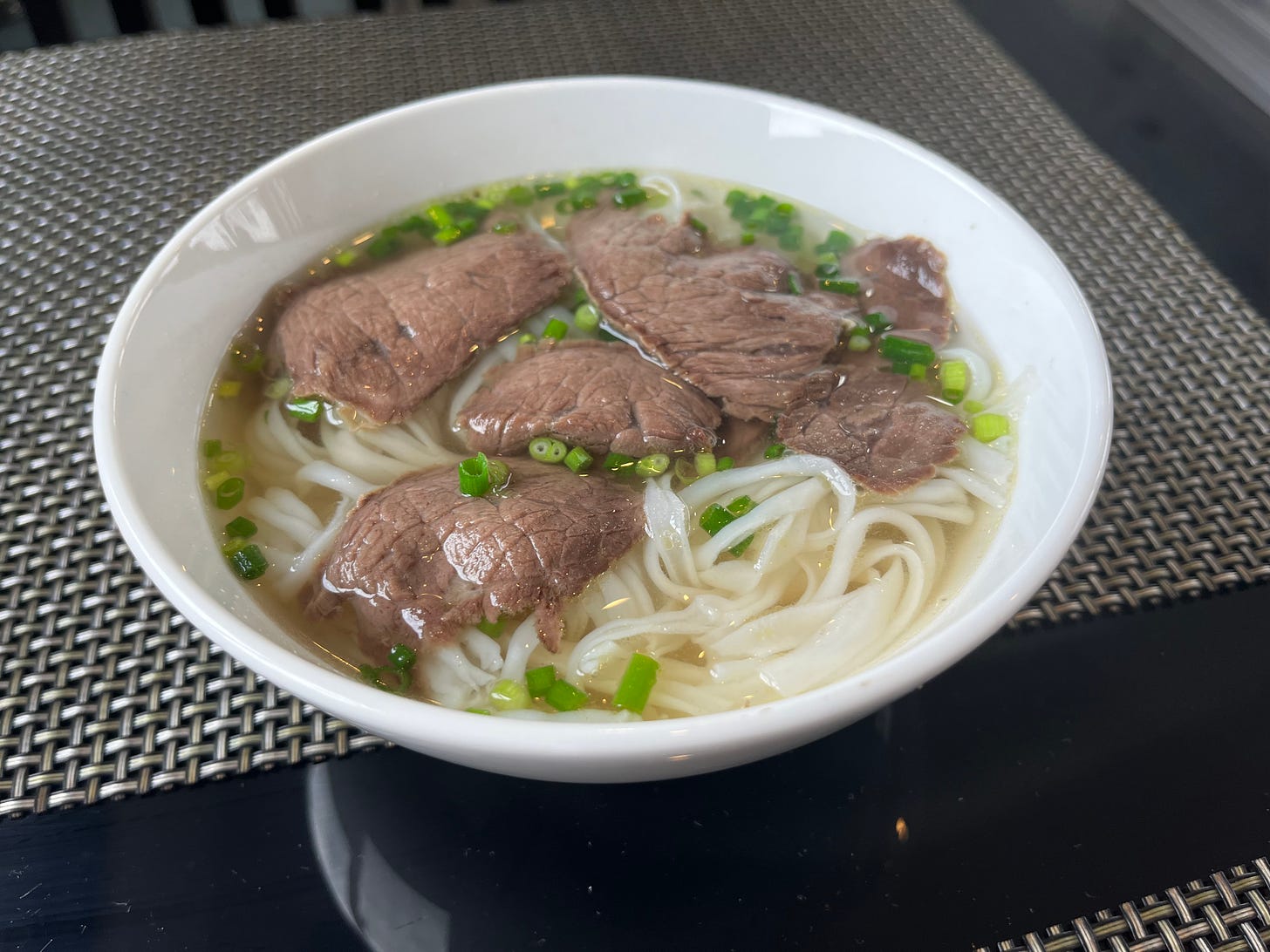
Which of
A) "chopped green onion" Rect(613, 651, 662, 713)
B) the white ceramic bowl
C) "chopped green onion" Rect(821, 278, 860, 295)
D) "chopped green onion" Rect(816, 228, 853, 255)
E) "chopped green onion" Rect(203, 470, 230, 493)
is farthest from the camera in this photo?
"chopped green onion" Rect(816, 228, 853, 255)

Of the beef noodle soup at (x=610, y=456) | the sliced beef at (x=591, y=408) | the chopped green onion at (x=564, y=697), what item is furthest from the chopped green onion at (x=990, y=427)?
the chopped green onion at (x=564, y=697)

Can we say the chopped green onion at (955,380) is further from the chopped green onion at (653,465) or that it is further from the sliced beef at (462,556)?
the sliced beef at (462,556)

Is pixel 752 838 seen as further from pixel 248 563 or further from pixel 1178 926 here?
pixel 248 563

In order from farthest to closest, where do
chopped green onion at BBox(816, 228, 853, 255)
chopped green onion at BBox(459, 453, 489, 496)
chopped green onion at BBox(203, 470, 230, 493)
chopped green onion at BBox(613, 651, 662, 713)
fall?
1. chopped green onion at BBox(816, 228, 853, 255)
2. chopped green onion at BBox(203, 470, 230, 493)
3. chopped green onion at BBox(459, 453, 489, 496)
4. chopped green onion at BBox(613, 651, 662, 713)

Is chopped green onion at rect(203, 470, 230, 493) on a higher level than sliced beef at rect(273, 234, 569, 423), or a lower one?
lower

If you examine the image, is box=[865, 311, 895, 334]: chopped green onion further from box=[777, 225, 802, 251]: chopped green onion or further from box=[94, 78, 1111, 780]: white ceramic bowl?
box=[777, 225, 802, 251]: chopped green onion

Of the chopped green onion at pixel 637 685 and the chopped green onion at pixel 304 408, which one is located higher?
the chopped green onion at pixel 637 685

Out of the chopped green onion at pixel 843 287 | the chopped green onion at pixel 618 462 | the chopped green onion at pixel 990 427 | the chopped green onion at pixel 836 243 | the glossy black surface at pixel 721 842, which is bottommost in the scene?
the glossy black surface at pixel 721 842

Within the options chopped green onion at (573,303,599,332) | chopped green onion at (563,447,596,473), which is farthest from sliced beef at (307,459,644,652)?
chopped green onion at (573,303,599,332)

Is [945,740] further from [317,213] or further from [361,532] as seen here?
[317,213]
